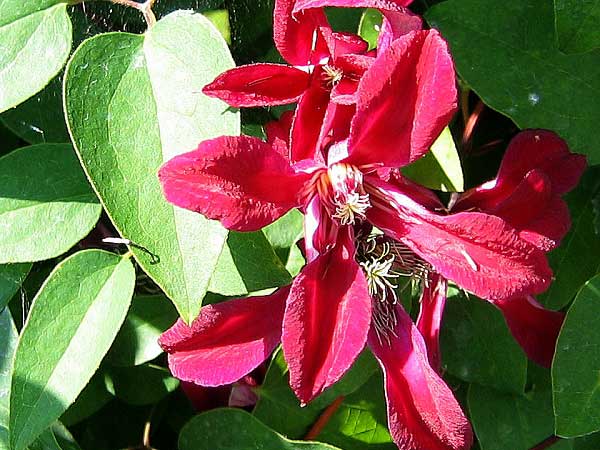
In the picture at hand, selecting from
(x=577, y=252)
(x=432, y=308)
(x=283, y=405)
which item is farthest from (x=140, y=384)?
(x=577, y=252)

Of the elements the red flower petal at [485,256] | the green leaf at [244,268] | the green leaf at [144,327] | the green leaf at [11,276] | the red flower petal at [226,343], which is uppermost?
the red flower petal at [485,256]

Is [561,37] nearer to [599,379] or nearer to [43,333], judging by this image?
[599,379]

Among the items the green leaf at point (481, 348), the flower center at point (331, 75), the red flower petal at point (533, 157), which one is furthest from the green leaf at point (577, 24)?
the green leaf at point (481, 348)

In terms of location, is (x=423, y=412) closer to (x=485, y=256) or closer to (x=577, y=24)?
(x=485, y=256)

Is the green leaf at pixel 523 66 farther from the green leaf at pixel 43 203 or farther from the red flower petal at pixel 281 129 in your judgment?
the green leaf at pixel 43 203

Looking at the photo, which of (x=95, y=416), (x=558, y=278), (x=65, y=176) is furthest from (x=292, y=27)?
(x=95, y=416)
